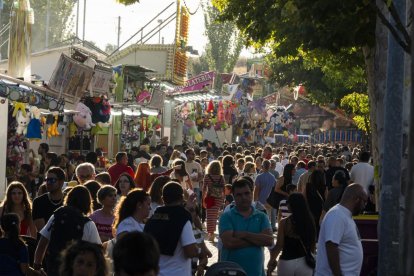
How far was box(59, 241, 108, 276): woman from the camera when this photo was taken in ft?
20.4

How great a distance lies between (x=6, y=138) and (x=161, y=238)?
13695 mm

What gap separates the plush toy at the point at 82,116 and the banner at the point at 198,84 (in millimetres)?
17642

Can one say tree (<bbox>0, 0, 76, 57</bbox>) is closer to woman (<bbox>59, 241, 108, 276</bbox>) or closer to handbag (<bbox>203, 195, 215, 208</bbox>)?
handbag (<bbox>203, 195, 215, 208</bbox>)

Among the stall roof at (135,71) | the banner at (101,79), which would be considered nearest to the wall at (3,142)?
the banner at (101,79)

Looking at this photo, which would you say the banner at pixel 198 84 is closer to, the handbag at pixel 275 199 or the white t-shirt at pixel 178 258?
the handbag at pixel 275 199

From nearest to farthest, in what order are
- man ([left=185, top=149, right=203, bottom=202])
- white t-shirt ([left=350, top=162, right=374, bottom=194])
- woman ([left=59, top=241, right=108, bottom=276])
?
woman ([left=59, top=241, right=108, bottom=276]) → white t-shirt ([left=350, top=162, right=374, bottom=194]) → man ([left=185, top=149, right=203, bottom=202])

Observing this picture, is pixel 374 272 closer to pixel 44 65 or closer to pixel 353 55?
pixel 353 55

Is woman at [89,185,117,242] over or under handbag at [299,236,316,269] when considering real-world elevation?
over

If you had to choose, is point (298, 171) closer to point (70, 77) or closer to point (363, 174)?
point (363, 174)

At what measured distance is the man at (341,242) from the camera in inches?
332

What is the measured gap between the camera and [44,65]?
1212 inches

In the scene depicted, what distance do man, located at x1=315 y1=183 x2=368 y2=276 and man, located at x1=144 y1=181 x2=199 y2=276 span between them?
1058mm

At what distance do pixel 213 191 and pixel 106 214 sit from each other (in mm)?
8885

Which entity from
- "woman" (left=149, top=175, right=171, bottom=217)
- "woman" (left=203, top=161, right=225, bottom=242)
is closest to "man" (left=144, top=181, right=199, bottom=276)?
"woman" (left=149, top=175, right=171, bottom=217)
